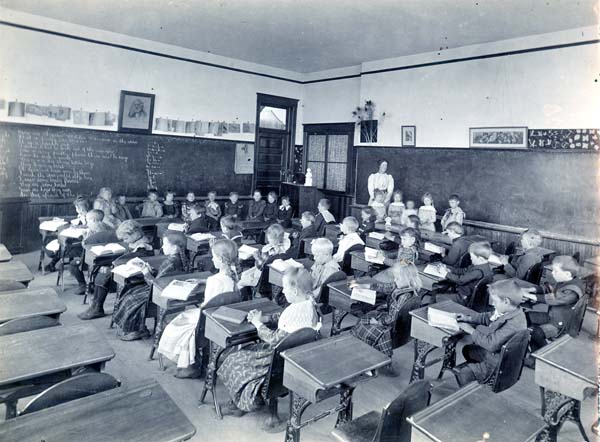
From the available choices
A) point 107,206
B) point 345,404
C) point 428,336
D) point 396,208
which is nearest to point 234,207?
point 107,206

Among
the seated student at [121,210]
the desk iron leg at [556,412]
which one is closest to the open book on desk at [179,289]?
the desk iron leg at [556,412]

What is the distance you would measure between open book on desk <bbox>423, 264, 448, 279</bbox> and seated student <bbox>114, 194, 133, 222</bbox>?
15.4 feet

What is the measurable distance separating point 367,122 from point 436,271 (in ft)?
17.6

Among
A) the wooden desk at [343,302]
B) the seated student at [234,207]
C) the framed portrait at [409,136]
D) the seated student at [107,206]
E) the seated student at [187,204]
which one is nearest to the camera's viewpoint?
the wooden desk at [343,302]

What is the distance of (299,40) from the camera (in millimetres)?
7383

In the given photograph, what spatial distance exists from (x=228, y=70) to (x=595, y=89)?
21.1 feet

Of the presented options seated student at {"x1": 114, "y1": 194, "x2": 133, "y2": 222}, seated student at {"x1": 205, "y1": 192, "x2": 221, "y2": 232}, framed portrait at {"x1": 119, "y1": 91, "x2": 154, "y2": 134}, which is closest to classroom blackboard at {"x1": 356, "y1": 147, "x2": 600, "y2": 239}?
seated student at {"x1": 205, "y1": 192, "x2": 221, "y2": 232}

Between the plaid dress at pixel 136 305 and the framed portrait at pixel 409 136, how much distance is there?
18.3ft

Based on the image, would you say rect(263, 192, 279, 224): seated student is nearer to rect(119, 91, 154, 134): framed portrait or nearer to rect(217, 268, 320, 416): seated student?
rect(119, 91, 154, 134): framed portrait

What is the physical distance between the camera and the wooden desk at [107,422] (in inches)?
57.6

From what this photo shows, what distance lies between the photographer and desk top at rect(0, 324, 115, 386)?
191cm

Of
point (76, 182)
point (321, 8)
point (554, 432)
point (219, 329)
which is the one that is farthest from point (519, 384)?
point (76, 182)

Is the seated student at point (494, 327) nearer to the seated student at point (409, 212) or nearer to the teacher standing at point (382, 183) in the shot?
the seated student at point (409, 212)

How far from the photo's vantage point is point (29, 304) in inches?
105
